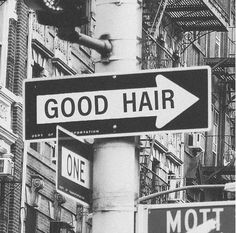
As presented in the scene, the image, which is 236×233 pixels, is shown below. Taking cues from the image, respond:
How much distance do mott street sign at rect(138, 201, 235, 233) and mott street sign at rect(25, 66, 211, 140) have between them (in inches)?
19.2

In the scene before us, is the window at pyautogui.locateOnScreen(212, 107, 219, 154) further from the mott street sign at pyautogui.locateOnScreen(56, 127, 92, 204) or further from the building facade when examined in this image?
the mott street sign at pyautogui.locateOnScreen(56, 127, 92, 204)

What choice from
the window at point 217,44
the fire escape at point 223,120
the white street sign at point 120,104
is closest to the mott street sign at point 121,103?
the white street sign at point 120,104

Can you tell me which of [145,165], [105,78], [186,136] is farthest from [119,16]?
[186,136]

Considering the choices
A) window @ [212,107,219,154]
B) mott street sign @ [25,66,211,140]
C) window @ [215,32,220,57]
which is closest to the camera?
mott street sign @ [25,66,211,140]

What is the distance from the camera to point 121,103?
26.7ft

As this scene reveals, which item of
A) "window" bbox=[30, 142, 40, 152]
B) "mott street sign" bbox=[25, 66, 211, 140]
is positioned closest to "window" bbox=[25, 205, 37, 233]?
"window" bbox=[30, 142, 40, 152]

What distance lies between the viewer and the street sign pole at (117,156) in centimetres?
793

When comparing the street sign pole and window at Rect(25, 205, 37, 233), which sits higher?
window at Rect(25, 205, 37, 233)

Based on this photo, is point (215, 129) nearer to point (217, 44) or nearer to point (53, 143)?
point (217, 44)

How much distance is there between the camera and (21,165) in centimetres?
2855

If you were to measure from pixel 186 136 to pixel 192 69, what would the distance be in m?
36.7

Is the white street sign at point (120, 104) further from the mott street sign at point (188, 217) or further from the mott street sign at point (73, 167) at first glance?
the mott street sign at point (188, 217)

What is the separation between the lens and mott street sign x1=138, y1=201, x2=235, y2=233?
7918 millimetres

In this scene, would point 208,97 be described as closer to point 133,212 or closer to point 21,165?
point 133,212
